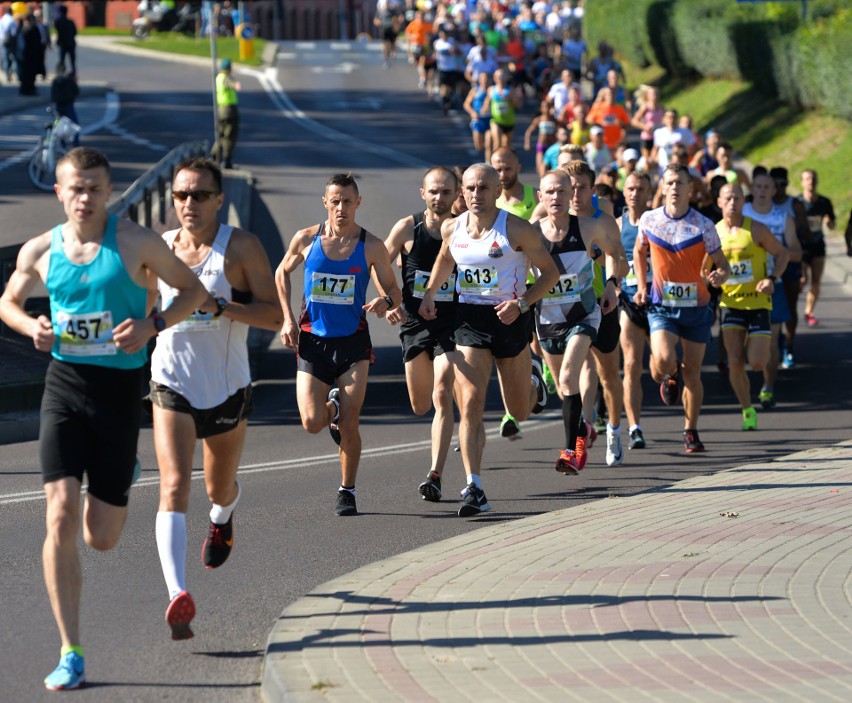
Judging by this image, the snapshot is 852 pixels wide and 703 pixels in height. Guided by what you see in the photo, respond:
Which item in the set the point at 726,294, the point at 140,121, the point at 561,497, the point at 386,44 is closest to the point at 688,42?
the point at 140,121

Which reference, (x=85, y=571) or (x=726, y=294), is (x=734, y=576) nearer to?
(x=85, y=571)

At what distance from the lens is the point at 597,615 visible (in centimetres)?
682

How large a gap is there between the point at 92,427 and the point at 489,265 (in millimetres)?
3757

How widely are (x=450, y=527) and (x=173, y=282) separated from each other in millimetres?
3195

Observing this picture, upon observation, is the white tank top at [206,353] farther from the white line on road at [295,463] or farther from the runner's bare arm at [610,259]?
the runner's bare arm at [610,259]

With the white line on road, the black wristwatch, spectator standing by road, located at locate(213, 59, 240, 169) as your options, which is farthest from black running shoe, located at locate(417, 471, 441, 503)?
spectator standing by road, located at locate(213, 59, 240, 169)

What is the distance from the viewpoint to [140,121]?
40094mm

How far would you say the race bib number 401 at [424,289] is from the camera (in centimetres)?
1040

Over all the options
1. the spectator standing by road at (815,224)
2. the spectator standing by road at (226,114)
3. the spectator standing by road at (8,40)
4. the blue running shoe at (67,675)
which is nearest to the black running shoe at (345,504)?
the blue running shoe at (67,675)

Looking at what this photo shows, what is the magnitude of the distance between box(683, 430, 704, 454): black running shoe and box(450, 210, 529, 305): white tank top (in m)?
2.74

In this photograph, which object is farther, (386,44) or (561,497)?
(386,44)

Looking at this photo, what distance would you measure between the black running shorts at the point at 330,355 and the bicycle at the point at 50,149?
18.3 metres

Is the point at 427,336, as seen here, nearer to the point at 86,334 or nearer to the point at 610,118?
the point at 86,334

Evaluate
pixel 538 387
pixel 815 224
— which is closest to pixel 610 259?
pixel 538 387
